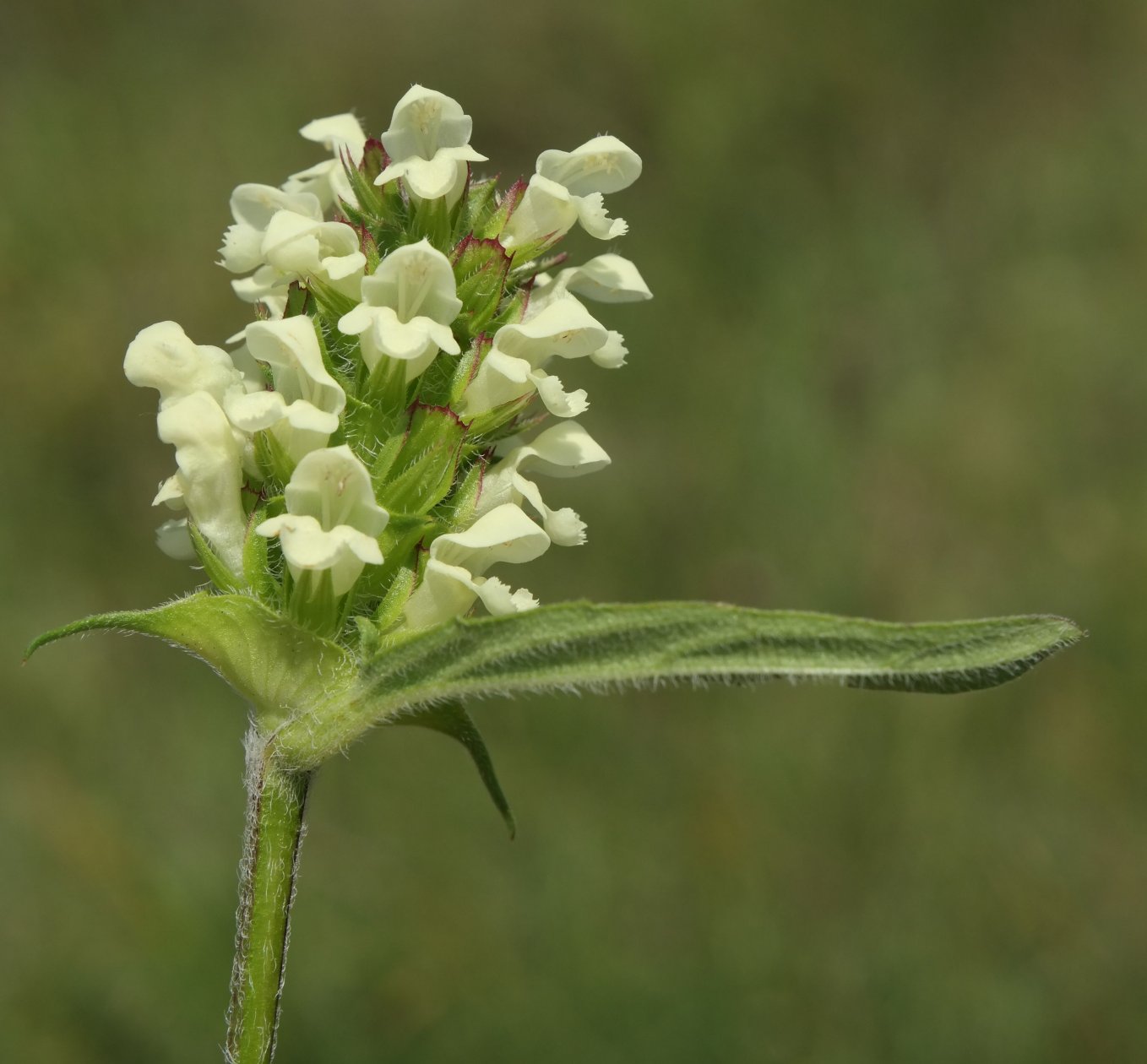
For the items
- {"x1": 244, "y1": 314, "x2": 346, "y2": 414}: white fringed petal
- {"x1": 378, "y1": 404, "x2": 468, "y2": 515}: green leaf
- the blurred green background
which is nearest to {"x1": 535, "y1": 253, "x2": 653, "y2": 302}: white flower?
{"x1": 378, "y1": 404, "x2": 468, "y2": 515}: green leaf

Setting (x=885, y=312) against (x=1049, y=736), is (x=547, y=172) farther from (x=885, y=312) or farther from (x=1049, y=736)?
(x=885, y=312)

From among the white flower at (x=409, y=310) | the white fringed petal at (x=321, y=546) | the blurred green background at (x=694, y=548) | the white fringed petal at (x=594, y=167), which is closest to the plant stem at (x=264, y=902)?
the white fringed petal at (x=321, y=546)

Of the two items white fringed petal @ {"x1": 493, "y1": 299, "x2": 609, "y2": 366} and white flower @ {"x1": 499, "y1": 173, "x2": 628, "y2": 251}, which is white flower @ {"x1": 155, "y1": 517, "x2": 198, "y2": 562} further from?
white flower @ {"x1": 499, "y1": 173, "x2": 628, "y2": 251}

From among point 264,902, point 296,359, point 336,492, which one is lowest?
point 264,902

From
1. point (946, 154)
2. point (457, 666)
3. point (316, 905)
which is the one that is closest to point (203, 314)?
point (316, 905)

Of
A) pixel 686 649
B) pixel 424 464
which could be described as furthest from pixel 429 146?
pixel 686 649

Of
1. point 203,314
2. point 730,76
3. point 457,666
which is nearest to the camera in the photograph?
point 457,666

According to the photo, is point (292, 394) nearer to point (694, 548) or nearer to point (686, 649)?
point (686, 649)
